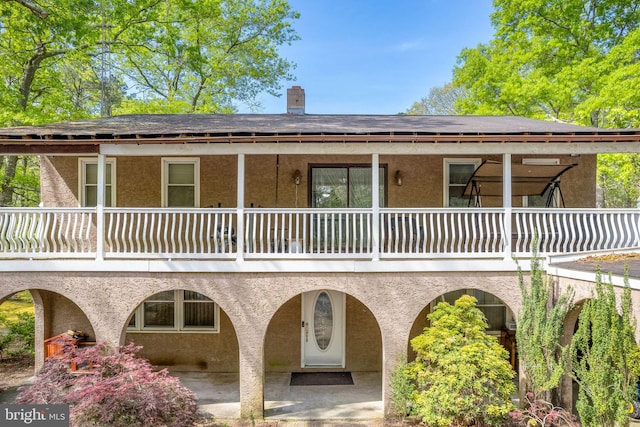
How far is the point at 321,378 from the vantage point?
31.6 ft

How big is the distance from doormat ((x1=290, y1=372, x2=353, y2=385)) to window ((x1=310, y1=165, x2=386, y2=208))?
4.57m

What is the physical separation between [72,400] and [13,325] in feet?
27.9

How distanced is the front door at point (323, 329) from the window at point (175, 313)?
2.58 metres

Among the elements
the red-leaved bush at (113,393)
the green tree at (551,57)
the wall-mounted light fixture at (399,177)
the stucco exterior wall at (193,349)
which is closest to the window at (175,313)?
the stucco exterior wall at (193,349)

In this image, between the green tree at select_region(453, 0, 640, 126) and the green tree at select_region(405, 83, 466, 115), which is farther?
the green tree at select_region(405, 83, 466, 115)

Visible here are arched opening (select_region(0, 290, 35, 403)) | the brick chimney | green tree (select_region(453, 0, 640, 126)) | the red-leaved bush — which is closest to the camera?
the red-leaved bush

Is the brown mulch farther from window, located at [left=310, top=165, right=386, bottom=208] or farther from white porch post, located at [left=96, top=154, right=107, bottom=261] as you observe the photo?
window, located at [left=310, top=165, right=386, bottom=208]

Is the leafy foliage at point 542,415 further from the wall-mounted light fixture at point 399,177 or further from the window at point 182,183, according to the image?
the window at point 182,183

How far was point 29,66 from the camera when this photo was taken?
56.5 ft

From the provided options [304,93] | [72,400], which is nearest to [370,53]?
[304,93]

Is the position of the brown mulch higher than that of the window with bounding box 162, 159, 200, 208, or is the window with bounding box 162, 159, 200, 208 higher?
the window with bounding box 162, 159, 200, 208

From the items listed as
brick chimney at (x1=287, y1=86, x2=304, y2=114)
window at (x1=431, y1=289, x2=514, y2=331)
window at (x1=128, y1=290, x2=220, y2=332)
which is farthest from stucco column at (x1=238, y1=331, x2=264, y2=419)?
brick chimney at (x1=287, y1=86, x2=304, y2=114)

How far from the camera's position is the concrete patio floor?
7.77 meters

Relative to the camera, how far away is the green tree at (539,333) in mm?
6766
